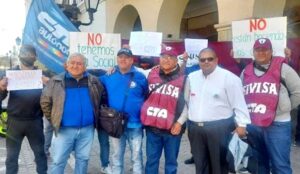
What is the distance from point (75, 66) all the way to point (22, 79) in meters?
0.65

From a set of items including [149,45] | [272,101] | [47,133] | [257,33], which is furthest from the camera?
[47,133]

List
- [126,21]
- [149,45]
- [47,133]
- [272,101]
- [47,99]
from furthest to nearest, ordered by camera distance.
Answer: [126,21] → [47,133] → [149,45] → [47,99] → [272,101]

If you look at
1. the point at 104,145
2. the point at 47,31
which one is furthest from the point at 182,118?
the point at 47,31

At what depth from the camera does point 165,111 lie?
15.0 ft

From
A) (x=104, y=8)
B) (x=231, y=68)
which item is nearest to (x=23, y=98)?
(x=231, y=68)

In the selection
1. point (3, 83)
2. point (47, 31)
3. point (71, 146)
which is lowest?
point (71, 146)

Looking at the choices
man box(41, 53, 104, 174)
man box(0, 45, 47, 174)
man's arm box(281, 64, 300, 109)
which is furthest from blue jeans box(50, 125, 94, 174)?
man's arm box(281, 64, 300, 109)

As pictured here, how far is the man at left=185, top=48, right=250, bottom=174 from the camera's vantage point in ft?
13.8

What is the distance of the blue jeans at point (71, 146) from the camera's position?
14.9 ft

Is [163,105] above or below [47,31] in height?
below

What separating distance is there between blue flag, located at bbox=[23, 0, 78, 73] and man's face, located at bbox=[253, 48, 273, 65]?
3.30 m

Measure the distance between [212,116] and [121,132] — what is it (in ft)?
3.84

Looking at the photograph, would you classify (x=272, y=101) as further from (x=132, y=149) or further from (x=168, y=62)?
(x=132, y=149)

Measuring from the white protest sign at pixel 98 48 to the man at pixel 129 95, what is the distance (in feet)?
5.03
